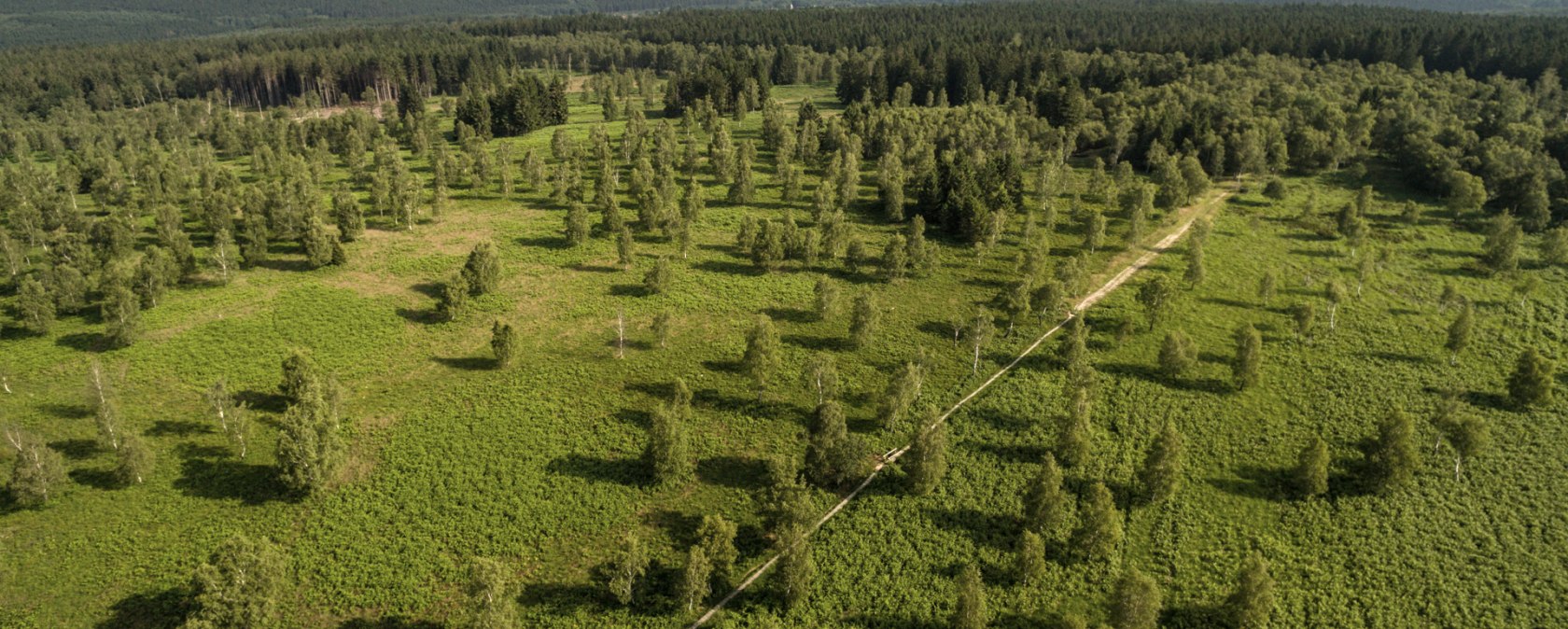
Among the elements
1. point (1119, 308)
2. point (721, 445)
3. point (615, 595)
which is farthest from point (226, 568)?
point (1119, 308)

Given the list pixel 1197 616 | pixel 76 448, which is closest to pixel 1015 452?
pixel 1197 616

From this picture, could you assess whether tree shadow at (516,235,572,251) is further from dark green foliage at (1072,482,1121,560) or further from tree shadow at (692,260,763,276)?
dark green foliage at (1072,482,1121,560)

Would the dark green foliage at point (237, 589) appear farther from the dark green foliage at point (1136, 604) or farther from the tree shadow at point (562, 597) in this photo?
the dark green foliage at point (1136, 604)

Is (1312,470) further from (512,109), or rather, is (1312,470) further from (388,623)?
(512,109)

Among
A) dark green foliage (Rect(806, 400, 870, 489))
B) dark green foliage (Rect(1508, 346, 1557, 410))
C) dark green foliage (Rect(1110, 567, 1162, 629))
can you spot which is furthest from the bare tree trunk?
dark green foliage (Rect(1508, 346, 1557, 410))

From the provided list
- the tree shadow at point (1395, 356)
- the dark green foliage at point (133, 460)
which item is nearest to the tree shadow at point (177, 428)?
the dark green foliage at point (133, 460)

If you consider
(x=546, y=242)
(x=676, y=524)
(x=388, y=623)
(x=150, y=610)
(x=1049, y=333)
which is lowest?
(x=388, y=623)
